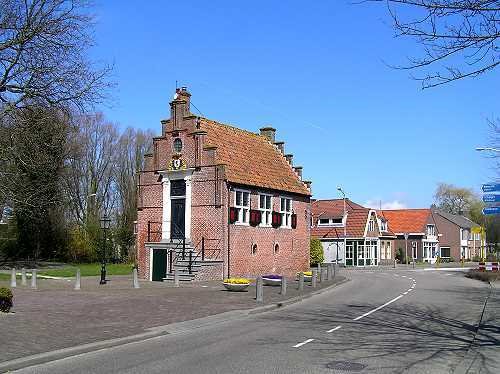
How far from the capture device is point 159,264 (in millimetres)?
35062

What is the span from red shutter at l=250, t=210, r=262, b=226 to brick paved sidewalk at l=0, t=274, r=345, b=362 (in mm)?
7855

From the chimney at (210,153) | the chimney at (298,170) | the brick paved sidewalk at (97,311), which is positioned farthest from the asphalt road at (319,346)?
the chimney at (298,170)

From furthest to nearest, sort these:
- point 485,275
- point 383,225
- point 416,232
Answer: point 416,232 < point 383,225 < point 485,275

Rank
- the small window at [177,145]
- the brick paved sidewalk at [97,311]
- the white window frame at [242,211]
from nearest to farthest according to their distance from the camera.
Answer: the brick paved sidewalk at [97,311] < the white window frame at [242,211] < the small window at [177,145]

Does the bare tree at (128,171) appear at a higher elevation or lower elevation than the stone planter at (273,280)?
higher

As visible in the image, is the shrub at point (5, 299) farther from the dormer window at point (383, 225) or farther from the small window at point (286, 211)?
the dormer window at point (383, 225)

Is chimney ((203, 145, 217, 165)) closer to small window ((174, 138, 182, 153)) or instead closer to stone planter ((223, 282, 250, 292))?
small window ((174, 138, 182, 153))

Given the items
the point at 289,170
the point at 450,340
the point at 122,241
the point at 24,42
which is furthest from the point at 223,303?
the point at 122,241

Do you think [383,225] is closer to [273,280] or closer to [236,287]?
[273,280]

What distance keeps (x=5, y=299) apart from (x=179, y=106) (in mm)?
22019

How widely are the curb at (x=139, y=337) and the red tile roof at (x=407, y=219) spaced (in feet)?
215

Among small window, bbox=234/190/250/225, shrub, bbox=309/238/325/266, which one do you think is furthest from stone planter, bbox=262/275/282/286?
shrub, bbox=309/238/325/266

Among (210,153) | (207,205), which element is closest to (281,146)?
(210,153)

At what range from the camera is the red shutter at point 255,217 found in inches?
1406
